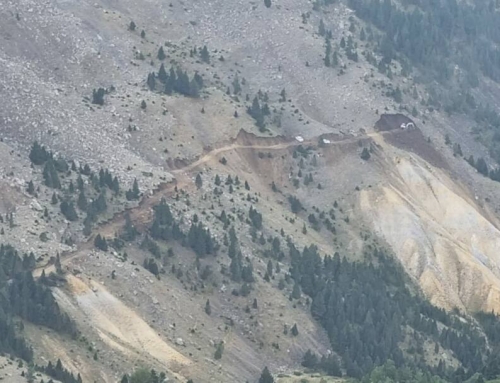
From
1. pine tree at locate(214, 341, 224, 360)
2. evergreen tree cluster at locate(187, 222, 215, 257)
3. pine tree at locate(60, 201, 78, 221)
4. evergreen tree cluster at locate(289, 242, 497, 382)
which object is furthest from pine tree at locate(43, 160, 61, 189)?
evergreen tree cluster at locate(289, 242, 497, 382)

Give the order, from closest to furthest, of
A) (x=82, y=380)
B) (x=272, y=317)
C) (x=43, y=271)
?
(x=82, y=380), (x=43, y=271), (x=272, y=317)

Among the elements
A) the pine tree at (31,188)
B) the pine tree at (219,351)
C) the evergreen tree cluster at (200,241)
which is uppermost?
the pine tree at (31,188)

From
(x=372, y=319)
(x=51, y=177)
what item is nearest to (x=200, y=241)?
(x=51, y=177)

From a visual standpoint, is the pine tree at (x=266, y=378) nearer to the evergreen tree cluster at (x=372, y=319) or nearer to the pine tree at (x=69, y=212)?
the evergreen tree cluster at (x=372, y=319)

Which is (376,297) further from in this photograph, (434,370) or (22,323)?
(22,323)

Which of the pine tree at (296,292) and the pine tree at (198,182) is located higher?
the pine tree at (198,182)

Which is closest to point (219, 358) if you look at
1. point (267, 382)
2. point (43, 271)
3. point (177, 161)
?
point (267, 382)

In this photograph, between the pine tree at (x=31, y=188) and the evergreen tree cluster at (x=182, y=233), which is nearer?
the pine tree at (x=31, y=188)

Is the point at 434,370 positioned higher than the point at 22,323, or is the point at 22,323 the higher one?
the point at 22,323

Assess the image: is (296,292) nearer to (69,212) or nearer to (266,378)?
(266,378)

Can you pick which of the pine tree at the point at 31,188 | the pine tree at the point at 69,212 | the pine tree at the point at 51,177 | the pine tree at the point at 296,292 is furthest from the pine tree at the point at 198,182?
the pine tree at the point at 31,188

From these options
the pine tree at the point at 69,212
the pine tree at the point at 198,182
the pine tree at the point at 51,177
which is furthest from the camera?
the pine tree at the point at 198,182
